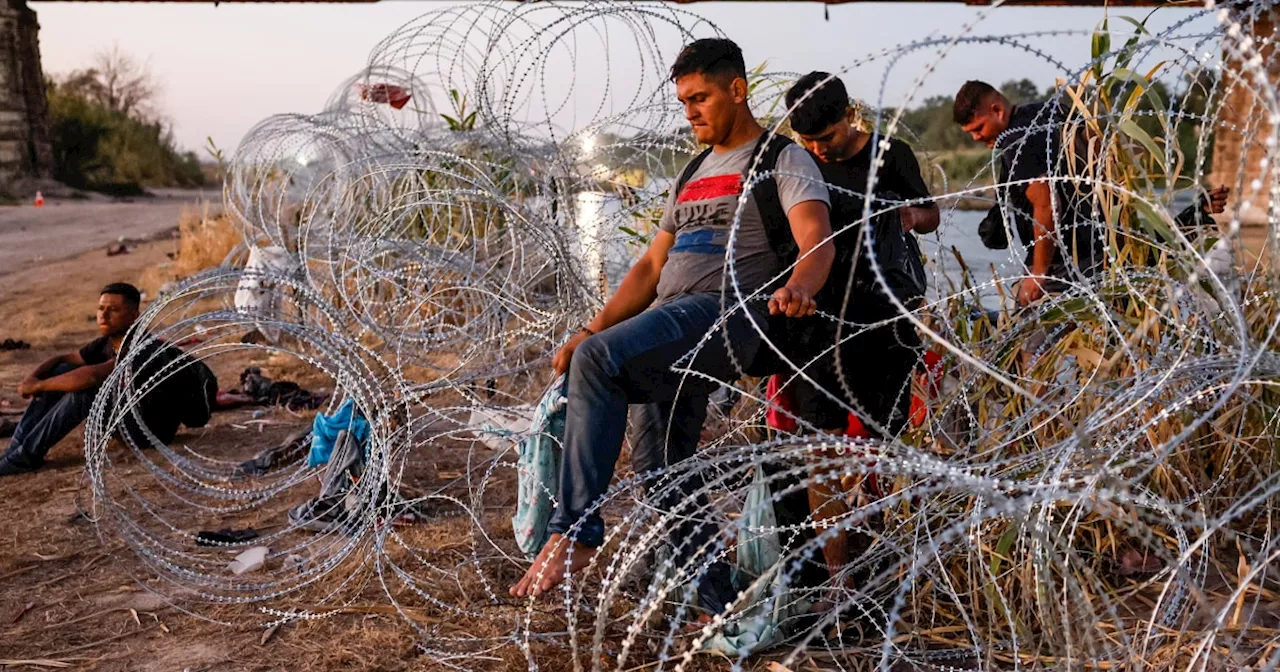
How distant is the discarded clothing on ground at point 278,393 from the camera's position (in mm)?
6117

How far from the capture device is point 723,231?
9.73ft

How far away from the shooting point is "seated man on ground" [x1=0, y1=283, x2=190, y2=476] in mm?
4957

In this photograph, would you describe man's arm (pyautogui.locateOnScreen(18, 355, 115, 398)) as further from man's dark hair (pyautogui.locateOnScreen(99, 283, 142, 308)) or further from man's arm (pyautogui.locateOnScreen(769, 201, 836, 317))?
man's arm (pyautogui.locateOnScreen(769, 201, 836, 317))

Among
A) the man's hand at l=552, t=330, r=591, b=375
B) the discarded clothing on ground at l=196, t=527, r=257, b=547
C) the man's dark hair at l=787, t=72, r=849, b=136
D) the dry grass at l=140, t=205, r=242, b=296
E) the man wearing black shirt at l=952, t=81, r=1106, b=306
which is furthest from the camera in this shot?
the dry grass at l=140, t=205, r=242, b=296

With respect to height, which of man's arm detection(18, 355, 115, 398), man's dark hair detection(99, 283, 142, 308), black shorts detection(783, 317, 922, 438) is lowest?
man's arm detection(18, 355, 115, 398)

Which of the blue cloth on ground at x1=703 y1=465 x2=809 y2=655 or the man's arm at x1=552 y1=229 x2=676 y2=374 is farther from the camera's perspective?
the man's arm at x1=552 y1=229 x2=676 y2=374

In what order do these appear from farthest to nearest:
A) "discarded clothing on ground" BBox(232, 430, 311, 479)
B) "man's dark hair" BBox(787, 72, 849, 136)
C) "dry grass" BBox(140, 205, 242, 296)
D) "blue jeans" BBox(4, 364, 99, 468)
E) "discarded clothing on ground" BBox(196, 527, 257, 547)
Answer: "dry grass" BBox(140, 205, 242, 296), "blue jeans" BBox(4, 364, 99, 468), "discarded clothing on ground" BBox(232, 430, 311, 479), "discarded clothing on ground" BBox(196, 527, 257, 547), "man's dark hair" BBox(787, 72, 849, 136)

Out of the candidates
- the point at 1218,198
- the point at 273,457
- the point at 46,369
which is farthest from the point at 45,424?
the point at 1218,198

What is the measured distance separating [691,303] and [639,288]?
477 millimetres

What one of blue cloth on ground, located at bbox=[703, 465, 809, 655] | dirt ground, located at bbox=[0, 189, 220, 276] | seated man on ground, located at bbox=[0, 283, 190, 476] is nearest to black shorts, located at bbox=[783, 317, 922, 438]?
blue cloth on ground, located at bbox=[703, 465, 809, 655]

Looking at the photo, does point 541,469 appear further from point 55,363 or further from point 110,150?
point 110,150

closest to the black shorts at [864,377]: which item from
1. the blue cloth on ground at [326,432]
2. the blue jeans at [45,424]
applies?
the blue cloth on ground at [326,432]

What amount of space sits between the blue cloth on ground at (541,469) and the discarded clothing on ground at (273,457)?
2013 millimetres

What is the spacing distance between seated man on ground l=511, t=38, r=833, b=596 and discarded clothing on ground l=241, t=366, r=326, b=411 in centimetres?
347
